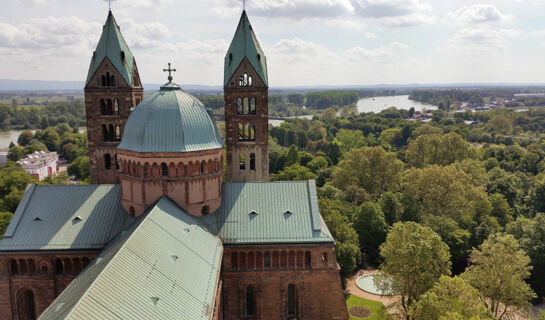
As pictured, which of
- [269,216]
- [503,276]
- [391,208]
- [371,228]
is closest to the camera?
[269,216]

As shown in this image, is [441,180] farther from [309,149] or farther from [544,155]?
[309,149]

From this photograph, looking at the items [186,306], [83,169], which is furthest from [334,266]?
[83,169]

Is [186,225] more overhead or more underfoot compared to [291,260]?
more overhead

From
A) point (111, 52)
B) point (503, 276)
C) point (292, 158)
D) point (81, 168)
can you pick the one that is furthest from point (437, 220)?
point (81, 168)

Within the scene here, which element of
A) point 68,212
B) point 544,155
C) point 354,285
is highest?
point 68,212

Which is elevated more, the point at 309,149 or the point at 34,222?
the point at 34,222

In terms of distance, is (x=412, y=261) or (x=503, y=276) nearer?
(x=412, y=261)

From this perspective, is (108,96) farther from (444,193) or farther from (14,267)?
(444,193)

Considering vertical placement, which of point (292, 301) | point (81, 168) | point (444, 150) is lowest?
point (81, 168)
